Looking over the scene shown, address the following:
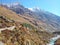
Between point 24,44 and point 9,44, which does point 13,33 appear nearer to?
point 24,44

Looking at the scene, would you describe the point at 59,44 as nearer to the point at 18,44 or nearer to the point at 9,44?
the point at 18,44

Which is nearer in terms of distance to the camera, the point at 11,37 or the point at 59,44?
the point at 11,37

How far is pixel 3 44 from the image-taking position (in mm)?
33406

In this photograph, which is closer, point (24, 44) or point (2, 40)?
point (2, 40)

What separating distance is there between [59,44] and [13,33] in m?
41.5

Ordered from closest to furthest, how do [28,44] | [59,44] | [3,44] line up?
[3,44], [28,44], [59,44]

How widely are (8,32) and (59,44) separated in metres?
43.2

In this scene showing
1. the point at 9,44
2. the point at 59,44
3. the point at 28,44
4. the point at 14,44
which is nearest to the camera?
the point at 9,44

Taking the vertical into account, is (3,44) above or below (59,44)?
above

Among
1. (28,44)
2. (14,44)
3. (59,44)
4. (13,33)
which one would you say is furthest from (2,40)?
(59,44)

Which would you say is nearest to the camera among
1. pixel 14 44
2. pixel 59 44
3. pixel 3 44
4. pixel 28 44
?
pixel 3 44

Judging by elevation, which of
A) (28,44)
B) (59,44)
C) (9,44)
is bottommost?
(59,44)

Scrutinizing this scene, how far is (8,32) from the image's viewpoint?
42.2 meters

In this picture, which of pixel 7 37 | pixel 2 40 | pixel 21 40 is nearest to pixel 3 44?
pixel 2 40
